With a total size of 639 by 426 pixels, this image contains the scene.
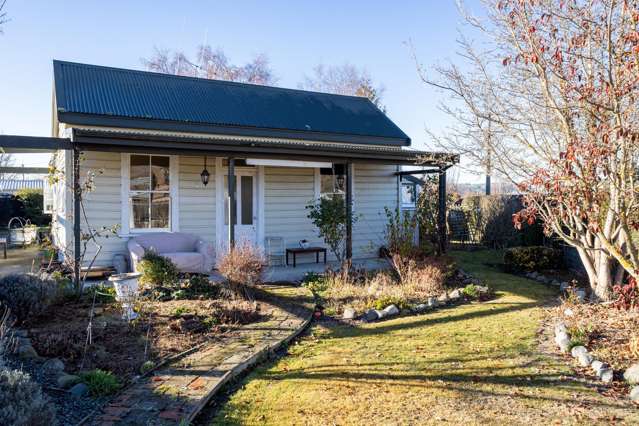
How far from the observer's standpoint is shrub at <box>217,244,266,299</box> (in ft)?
24.8

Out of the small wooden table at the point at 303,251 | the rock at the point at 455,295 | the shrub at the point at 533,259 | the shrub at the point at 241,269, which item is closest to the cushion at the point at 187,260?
the shrub at the point at 241,269

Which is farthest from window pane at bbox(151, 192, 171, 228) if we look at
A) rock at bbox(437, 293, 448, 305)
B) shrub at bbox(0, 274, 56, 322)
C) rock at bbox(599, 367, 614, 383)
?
rock at bbox(599, 367, 614, 383)

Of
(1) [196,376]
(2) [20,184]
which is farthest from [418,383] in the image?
(2) [20,184]

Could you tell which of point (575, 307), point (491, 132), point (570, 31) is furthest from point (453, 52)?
point (575, 307)

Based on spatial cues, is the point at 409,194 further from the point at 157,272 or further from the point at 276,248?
the point at 157,272

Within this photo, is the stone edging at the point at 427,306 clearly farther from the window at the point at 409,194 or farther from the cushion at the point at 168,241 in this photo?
the window at the point at 409,194

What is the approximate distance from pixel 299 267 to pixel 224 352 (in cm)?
637

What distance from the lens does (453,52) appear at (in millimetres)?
7609

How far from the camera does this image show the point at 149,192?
10.6 metres

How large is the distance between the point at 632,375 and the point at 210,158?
30.6 feet

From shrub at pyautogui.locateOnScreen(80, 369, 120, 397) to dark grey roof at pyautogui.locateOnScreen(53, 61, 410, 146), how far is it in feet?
25.1

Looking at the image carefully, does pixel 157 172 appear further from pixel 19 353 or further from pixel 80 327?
pixel 19 353

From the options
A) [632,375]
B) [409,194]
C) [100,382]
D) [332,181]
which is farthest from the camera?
[409,194]

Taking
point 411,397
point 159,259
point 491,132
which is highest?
point 491,132
